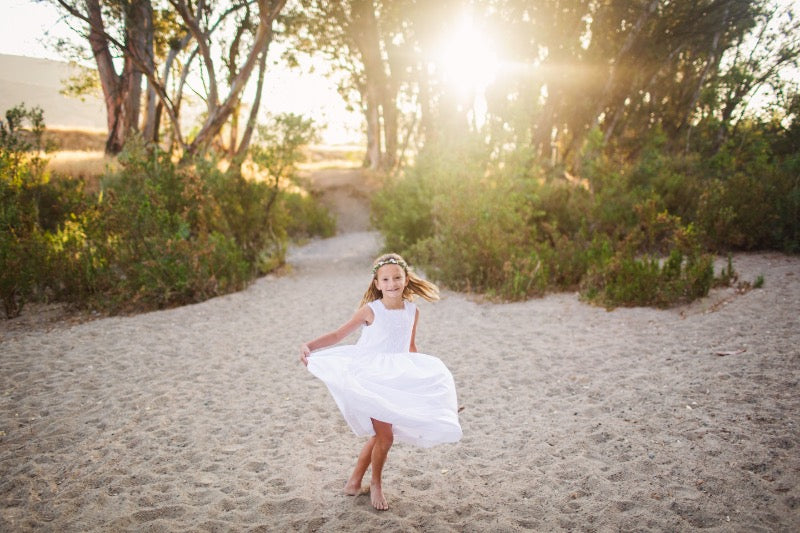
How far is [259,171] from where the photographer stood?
10.5 m

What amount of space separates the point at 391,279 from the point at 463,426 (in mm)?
1802

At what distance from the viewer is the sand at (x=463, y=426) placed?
281cm

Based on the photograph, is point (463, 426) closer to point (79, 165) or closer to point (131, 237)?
point (131, 237)

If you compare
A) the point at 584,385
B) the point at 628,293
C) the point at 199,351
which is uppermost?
the point at 628,293

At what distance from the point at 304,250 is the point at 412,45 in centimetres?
1182

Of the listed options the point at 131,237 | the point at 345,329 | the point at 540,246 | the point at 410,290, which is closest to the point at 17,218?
the point at 131,237

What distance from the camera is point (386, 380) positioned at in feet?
8.77

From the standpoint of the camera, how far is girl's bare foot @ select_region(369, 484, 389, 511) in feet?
9.42

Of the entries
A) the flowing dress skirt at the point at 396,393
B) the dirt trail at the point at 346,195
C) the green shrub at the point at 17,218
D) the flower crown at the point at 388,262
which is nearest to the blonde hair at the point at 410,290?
the flower crown at the point at 388,262

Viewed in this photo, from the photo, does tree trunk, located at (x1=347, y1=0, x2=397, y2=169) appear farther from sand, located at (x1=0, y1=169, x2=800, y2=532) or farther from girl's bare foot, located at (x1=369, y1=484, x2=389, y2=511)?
girl's bare foot, located at (x1=369, y1=484, x2=389, y2=511)

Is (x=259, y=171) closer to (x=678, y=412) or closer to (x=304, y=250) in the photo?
(x=304, y=250)

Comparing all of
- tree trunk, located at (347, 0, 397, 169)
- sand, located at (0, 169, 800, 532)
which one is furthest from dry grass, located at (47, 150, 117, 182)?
tree trunk, located at (347, 0, 397, 169)

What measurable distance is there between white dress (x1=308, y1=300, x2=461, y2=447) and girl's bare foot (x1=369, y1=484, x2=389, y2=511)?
1.29 feet

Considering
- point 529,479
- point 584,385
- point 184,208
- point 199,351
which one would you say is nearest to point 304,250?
point 184,208
